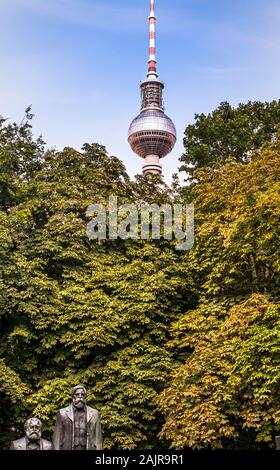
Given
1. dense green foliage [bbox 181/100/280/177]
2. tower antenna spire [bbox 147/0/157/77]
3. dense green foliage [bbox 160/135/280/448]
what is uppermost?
tower antenna spire [bbox 147/0/157/77]

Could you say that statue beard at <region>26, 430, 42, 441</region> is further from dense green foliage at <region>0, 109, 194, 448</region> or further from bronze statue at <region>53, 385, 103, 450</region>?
dense green foliage at <region>0, 109, 194, 448</region>

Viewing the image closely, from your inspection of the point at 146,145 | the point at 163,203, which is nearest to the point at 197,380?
the point at 163,203

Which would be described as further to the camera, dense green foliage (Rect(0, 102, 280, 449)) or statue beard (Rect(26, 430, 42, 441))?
dense green foliage (Rect(0, 102, 280, 449))

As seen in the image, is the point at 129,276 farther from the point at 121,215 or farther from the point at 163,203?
the point at 163,203

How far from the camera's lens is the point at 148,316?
72.8 feet

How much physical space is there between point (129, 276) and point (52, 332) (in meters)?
3.15

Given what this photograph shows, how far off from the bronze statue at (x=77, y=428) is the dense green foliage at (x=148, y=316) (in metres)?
7.52

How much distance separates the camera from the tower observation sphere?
104 meters

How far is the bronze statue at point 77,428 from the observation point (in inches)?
420

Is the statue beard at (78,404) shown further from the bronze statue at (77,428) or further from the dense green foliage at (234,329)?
the dense green foliage at (234,329)

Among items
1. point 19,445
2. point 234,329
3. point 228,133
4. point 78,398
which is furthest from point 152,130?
point 78,398

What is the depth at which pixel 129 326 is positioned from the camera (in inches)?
856

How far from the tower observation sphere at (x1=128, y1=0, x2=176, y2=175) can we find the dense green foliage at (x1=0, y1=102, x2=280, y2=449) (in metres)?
78.1

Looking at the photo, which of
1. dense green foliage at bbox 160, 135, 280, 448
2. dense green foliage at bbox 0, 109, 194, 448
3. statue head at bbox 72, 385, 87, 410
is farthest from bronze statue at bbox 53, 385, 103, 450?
dense green foliage at bbox 0, 109, 194, 448
